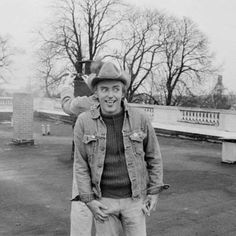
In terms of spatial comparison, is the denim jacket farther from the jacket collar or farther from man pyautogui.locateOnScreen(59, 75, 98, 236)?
man pyautogui.locateOnScreen(59, 75, 98, 236)

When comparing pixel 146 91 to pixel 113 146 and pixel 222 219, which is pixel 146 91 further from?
pixel 113 146

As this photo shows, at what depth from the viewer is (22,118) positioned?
1530cm

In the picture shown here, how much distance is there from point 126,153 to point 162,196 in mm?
4894

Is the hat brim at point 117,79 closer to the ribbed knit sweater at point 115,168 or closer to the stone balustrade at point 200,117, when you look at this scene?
the ribbed knit sweater at point 115,168

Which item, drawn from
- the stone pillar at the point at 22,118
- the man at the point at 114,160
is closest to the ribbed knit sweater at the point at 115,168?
the man at the point at 114,160

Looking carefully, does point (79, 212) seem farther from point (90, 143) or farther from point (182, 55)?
point (182, 55)

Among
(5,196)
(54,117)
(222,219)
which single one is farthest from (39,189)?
(54,117)

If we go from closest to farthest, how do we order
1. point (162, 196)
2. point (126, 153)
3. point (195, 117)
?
point (126, 153), point (162, 196), point (195, 117)

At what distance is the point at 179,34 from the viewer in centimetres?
4709

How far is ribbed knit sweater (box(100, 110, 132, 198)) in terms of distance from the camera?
2779mm

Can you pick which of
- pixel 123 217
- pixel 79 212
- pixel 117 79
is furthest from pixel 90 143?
pixel 79 212

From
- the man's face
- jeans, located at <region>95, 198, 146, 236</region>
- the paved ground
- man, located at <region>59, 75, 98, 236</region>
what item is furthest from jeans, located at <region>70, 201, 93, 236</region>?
the paved ground

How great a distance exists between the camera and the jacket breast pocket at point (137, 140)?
2.78m

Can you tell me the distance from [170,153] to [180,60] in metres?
34.8
